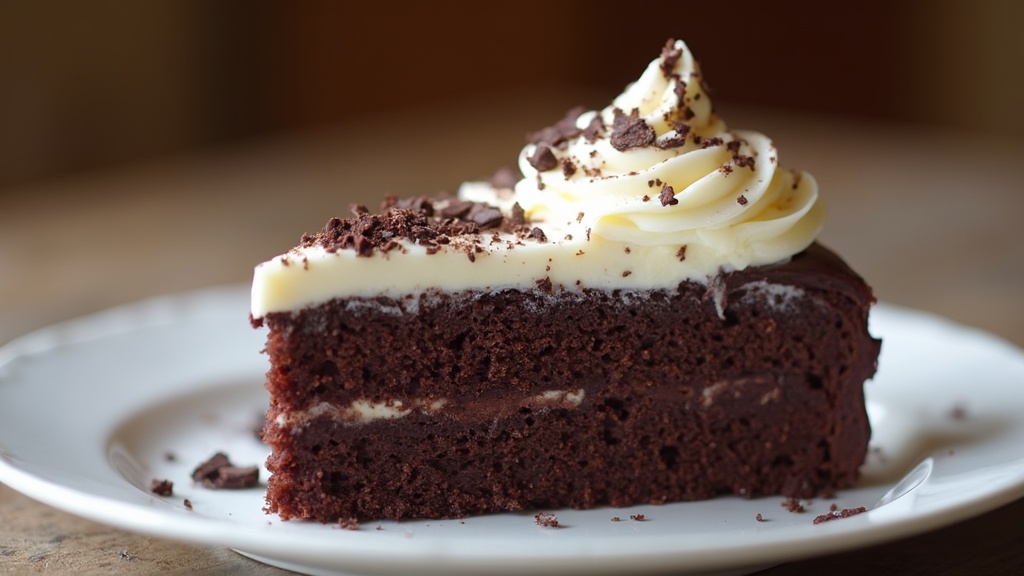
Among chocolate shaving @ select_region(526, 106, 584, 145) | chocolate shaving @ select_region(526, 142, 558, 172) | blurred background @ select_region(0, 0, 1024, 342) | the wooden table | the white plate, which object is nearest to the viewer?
the white plate

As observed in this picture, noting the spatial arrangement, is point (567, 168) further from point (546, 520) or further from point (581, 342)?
point (546, 520)

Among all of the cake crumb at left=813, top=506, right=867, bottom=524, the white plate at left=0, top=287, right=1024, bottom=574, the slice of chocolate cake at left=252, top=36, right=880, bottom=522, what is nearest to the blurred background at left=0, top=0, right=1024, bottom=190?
the white plate at left=0, top=287, right=1024, bottom=574

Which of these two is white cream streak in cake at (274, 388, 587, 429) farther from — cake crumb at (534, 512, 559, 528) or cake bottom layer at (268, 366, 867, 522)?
cake crumb at (534, 512, 559, 528)

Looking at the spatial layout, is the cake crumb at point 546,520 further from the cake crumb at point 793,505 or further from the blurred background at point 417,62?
the blurred background at point 417,62

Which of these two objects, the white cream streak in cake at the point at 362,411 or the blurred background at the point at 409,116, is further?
the blurred background at the point at 409,116

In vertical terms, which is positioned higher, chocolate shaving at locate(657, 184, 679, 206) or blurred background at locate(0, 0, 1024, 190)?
blurred background at locate(0, 0, 1024, 190)

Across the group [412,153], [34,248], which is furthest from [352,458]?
[412,153]

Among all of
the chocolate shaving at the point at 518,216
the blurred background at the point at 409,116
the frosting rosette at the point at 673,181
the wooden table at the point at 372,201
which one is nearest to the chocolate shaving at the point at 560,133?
the frosting rosette at the point at 673,181

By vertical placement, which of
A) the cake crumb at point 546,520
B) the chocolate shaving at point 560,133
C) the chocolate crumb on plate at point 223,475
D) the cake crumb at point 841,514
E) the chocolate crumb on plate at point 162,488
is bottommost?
the chocolate crumb on plate at point 162,488
